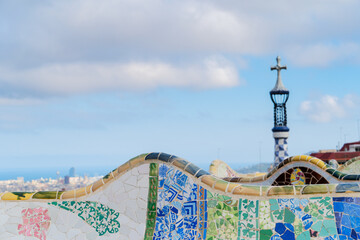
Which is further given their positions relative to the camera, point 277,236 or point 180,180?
point 180,180

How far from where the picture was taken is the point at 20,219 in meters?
5.07

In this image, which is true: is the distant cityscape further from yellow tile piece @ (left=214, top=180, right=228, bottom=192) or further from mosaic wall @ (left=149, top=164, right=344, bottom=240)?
yellow tile piece @ (left=214, top=180, right=228, bottom=192)

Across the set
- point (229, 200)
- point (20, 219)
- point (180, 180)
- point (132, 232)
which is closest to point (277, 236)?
point (229, 200)

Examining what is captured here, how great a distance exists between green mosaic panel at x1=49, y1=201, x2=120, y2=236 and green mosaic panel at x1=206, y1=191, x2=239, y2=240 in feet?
3.00

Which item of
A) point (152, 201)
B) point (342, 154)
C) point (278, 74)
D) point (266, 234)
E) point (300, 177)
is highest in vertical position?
point (342, 154)

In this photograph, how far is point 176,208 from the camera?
471 centimetres

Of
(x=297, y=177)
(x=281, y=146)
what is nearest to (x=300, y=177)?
(x=297, y=177)

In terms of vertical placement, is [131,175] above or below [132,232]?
above

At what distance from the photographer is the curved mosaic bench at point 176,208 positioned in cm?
432

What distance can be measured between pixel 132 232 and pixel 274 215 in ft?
4.35

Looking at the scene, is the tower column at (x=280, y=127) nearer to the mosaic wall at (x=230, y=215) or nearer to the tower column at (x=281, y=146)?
the tower column at (x=281, y=146)

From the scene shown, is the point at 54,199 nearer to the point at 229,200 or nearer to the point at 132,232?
the point at 132,232

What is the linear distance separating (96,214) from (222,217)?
1.24m

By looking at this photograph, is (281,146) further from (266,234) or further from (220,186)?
(266,234)
